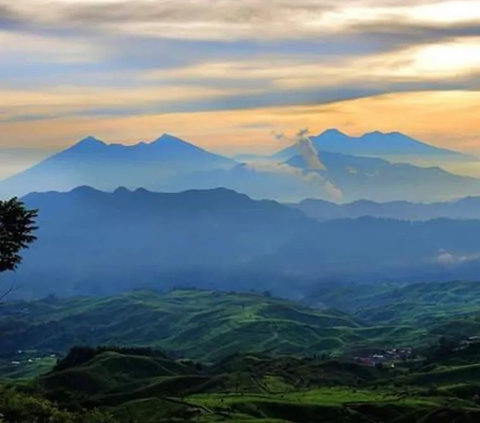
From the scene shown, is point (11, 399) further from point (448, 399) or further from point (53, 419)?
point (448, 399)

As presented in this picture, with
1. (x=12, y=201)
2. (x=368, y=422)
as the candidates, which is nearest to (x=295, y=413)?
(x=368, y=422)

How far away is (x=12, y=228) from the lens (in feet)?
259

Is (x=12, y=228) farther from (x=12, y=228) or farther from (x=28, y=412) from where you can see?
(x=28, y=412)

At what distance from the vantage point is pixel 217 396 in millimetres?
170125

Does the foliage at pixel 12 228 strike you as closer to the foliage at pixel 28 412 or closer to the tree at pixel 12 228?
the tree at pixel 12 228

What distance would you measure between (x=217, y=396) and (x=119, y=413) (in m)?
22.9

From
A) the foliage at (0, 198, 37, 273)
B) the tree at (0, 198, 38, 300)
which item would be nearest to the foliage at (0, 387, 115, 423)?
the tree at (0, 198, 38, 300)

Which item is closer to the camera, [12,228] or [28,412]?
[12,228]

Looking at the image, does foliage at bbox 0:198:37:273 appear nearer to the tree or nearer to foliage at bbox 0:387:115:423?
the tree

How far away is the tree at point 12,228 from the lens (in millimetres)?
78500

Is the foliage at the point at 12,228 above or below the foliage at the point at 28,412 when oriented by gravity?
above

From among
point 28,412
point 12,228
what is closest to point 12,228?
point 12,228

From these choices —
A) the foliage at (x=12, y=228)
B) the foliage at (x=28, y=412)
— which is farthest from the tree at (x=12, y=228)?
the foliage at (x=28, y=412)

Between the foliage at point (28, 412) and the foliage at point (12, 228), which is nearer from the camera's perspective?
the foliage at point (28, 412)
